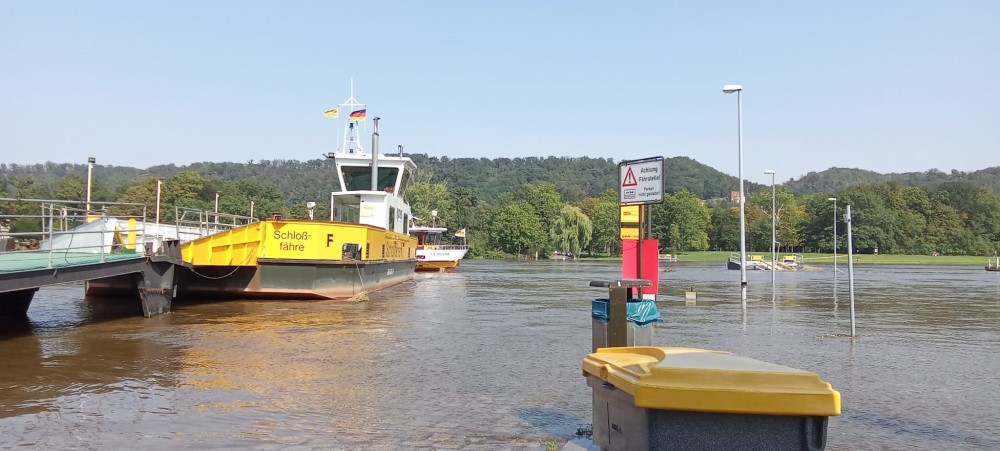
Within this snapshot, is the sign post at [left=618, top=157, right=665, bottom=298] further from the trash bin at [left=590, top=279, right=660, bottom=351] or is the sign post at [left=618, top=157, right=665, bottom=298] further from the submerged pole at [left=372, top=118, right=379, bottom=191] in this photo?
the submerged pole at [left=372, top=118, right=379, bottom=191]

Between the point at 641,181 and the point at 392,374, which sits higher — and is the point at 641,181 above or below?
above

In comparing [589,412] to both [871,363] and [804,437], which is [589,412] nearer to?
[804,437]

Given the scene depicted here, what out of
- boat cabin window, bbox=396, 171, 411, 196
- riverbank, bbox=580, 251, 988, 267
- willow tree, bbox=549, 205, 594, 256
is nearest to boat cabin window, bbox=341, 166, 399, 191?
boat cabin window, bbox=396, 171, 411, 196

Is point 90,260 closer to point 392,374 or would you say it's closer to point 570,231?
point 392,374

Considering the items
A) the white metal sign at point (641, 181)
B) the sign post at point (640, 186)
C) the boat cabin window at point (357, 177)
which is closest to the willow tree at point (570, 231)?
the boat cabin window at point (357, 177)

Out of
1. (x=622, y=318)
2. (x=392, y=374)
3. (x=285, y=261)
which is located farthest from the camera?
(x=285, y=261)

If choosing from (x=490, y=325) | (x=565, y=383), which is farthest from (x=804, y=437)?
(x=490, y=325)

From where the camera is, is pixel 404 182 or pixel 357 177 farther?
pixel 404 182

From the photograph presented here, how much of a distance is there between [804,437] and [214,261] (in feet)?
→ 50.2

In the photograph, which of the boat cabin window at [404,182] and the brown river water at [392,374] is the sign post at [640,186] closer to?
the brown river water at [392,374]

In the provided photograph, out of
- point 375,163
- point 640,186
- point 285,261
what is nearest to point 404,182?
point 375,163

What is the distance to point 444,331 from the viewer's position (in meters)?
13.3

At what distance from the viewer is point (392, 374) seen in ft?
28.5

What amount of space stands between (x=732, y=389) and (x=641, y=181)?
4945 mm
